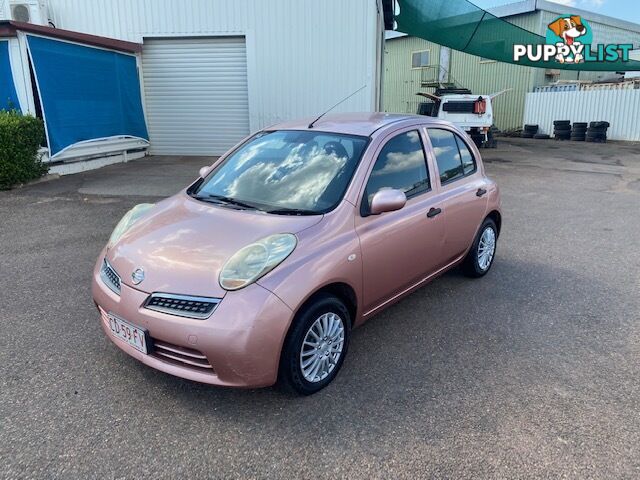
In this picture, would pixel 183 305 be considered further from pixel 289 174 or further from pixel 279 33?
pixel 279 33

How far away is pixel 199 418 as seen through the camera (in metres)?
2.79

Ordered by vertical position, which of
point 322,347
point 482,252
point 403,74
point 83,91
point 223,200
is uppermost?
point 403,74

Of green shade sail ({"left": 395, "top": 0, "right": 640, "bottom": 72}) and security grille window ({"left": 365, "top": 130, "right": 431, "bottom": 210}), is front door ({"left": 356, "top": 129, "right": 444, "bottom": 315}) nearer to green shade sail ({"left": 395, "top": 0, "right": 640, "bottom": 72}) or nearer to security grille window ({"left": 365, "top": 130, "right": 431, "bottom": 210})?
security grille window ({"left": 365, "top": 130, "right": 431, "bottom": 210})

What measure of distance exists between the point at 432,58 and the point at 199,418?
29.1 m

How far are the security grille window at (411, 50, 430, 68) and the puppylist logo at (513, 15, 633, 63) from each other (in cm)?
669

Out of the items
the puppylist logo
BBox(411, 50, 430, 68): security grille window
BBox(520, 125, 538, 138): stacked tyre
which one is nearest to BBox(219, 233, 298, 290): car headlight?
the puppylist logo

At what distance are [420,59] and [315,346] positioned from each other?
29298 millimetres

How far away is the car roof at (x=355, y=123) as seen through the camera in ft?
12.5

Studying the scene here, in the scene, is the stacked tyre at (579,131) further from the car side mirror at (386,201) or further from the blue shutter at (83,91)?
the car side mirror at (386,201)

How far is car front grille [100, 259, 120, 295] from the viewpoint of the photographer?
9.89 feet

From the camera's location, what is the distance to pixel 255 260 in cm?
281

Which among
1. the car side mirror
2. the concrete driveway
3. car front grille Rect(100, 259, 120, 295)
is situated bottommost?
the concrete driveway

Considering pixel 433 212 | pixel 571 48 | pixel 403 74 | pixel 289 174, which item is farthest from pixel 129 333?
pixel 403 74

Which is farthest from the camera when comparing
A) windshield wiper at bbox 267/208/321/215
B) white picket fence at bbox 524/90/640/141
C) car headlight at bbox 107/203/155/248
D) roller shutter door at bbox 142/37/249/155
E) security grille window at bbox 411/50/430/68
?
security grille window at bbox 411/50/430/68
